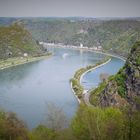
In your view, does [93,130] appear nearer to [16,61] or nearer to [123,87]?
[123,87]

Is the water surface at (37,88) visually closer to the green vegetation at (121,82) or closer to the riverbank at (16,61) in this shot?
the riverbank at (16,61)

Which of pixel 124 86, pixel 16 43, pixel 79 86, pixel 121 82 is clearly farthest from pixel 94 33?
pixel 124 86

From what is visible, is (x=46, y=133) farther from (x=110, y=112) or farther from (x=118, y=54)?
(x=118, y=54)

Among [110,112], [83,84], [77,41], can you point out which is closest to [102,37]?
[77,41]

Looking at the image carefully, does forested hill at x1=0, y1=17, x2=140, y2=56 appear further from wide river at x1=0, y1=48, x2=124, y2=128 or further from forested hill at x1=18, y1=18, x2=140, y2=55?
wide river at x1=0, y1=48, x2=124, y2=128

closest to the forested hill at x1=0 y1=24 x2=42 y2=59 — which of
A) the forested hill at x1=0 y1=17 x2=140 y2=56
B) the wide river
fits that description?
the wide river

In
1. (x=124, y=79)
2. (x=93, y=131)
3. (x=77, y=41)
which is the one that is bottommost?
(x=77, y=41)
